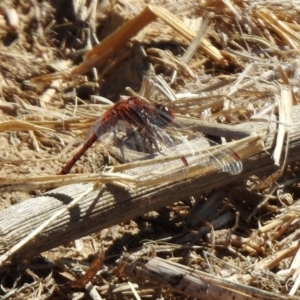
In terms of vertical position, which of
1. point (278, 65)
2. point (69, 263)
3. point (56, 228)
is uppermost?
point (278, 65)

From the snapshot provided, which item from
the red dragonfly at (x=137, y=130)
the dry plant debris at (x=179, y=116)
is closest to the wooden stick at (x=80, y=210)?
the dry plant debris at (x=179, y=116)

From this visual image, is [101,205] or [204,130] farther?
[204,130]

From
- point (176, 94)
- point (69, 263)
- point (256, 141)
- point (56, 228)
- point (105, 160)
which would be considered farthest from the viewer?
point (176, 94)

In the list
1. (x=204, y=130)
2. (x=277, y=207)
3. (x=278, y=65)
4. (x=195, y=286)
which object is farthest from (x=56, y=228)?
(x=278, y=65)

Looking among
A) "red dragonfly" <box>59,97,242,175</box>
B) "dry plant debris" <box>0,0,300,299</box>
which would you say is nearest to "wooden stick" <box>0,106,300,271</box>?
"dry plant debris" <box>0,0,300,299</box>

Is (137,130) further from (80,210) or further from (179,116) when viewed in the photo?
(80,210)

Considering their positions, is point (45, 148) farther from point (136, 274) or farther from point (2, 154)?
point (136, 274)

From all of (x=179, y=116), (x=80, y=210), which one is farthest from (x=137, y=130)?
(x=80, y=210)

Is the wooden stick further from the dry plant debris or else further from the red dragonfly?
the red dragonfly
